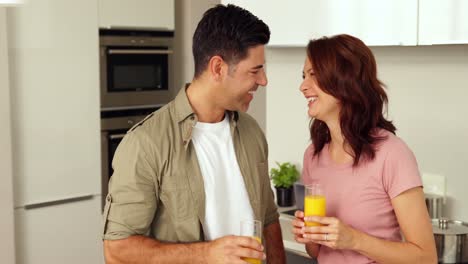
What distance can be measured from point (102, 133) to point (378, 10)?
2.03 metres

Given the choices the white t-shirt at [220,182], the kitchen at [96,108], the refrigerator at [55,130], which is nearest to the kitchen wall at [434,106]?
the kitchen at [96,108]

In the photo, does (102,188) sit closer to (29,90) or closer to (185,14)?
(29,90)

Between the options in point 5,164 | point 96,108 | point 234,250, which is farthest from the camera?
point 96,108

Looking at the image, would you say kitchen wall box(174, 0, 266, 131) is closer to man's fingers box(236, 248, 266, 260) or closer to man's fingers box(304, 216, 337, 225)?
man's fingers box(304, 216, 337, 225)

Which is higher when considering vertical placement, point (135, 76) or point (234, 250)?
point (135, 76)

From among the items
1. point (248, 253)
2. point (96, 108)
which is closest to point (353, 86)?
point (248, 253)

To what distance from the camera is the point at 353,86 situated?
1.84m

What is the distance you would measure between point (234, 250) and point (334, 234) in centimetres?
29

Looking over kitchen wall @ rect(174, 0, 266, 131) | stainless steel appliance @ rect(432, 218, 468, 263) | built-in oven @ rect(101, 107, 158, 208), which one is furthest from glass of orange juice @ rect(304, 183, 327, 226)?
Answer: kitchen wall @ rect(174, 0, 266, 131)

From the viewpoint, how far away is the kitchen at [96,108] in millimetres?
2646

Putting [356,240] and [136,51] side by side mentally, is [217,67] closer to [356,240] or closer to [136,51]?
[356,240]

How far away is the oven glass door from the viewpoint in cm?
402

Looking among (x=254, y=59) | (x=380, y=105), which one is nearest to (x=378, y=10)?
(x=380, y=105)

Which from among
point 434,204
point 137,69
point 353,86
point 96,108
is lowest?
point 434,204
